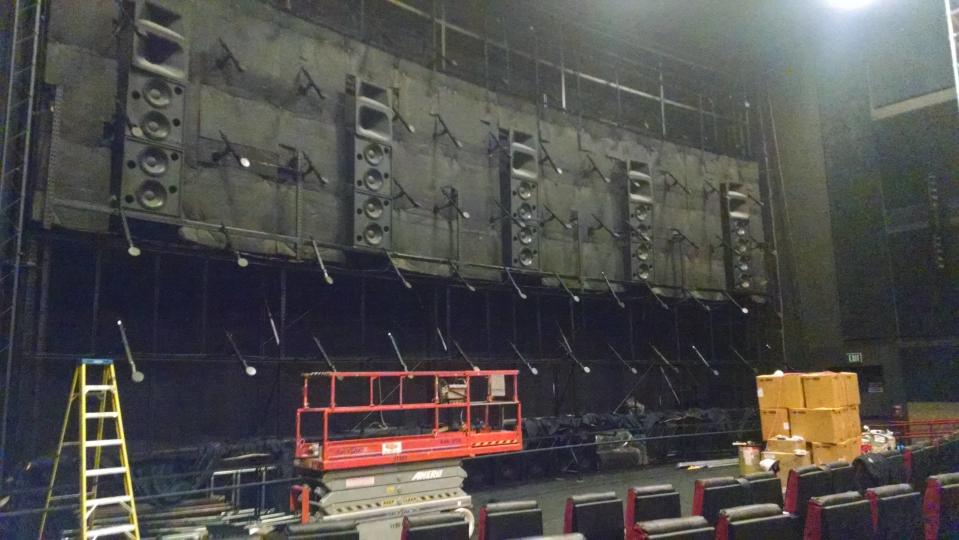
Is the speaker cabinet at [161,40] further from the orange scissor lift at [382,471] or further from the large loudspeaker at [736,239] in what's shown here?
the large loudspeaker at [736,239]

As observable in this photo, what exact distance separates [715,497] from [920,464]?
3430 mm

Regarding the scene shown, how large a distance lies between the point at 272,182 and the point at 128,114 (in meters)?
2.21

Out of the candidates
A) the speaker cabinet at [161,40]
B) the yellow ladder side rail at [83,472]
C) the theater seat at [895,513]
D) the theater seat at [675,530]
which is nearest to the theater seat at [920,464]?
the theater seat at [895,513]

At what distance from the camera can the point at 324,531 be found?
4.02 m

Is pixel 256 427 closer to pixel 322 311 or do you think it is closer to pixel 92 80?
pixel 322 311

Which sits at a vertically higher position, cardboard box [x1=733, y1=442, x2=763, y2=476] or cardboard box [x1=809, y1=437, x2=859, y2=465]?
cardboard box [x1=809, y1=437, x2=859, y2=465]

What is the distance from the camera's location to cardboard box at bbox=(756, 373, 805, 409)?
10.7 meters

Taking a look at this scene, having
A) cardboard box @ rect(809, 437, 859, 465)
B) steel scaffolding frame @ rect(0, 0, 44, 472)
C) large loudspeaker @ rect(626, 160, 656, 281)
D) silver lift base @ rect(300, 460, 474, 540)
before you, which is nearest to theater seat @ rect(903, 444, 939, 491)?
cardboard box @ rect(809, 437, 859, 465)

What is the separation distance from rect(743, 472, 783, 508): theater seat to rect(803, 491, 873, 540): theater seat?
1303 millimetres

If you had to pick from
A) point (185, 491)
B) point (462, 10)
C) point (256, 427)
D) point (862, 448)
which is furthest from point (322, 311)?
point (862, 448)

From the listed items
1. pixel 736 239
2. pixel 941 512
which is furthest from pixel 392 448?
pixel 736 239

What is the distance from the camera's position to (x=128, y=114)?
773cm

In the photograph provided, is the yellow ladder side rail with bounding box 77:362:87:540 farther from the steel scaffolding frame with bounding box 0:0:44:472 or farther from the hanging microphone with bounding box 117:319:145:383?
the steel scaffolding frame with bounding box 0:0:44:472

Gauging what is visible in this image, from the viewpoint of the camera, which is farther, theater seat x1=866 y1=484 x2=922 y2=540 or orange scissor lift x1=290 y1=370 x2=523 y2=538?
orange scissor lift x1=290 y1=370 x2=523 y2=538
